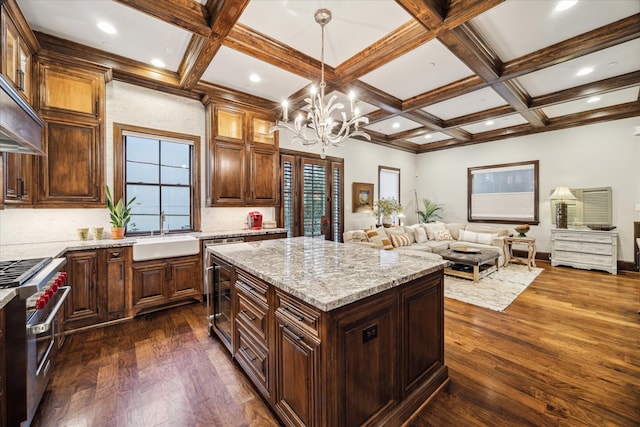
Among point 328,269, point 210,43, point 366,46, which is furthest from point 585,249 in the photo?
point 210,43

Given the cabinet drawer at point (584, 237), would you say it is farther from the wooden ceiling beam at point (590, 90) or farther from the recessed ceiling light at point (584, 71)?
the recessed ceiling light at point (584, 71)

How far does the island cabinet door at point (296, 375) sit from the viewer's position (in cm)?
128

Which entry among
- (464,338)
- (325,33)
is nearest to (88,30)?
(325,33)

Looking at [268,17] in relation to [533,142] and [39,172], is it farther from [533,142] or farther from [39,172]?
[533,142]

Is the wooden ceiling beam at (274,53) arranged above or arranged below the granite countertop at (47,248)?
above

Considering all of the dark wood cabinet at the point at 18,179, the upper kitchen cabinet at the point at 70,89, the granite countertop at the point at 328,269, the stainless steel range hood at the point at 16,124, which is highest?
the upper kitchen cabinet at the point at 70,89

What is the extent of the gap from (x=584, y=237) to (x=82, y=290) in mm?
8240

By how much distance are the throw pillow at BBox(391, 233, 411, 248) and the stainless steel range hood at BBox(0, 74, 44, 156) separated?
5084 mm

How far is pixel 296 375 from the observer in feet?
4.68

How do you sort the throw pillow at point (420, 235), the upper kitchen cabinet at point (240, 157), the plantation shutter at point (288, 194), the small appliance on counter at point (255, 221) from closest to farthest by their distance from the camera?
the upper kitchen cabinet at point (240, 157), the small appliance on counter at point (255, 221), the plantation shutter at point (288, 194), the throw pillow at point (420, 235)

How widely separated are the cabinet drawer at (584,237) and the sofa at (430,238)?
0.92m

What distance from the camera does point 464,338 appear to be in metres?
2.66

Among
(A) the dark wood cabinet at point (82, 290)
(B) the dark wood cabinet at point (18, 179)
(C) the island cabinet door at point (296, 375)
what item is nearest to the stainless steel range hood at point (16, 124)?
(B) the dark wood cabinet at point (18, 179)

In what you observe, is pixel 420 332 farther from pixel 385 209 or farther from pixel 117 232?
pixel 385 209
